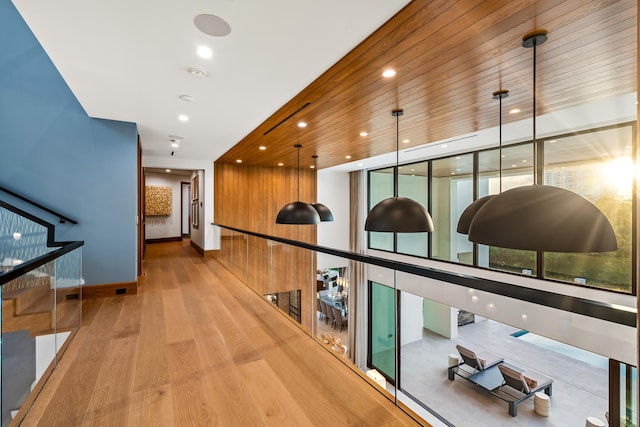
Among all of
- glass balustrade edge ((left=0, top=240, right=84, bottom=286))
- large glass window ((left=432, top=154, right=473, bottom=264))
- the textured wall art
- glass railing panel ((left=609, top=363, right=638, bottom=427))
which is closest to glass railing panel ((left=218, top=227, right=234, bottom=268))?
glass balustrade edge ((left=0, top=240, right=84, bottom=286))

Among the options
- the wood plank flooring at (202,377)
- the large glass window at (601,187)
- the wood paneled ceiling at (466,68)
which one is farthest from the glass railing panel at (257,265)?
the large glass window at (601,187)

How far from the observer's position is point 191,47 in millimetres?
2572

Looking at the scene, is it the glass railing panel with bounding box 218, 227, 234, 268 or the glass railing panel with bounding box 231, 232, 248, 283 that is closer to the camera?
the glass railing panel with bounding box 231, 232, 248, 283

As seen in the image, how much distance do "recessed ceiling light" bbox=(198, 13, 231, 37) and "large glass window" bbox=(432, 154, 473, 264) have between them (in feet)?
19.4

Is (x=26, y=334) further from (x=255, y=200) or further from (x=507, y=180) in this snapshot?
(x=507, y=180)

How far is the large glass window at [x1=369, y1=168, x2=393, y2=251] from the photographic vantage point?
898 centimetres

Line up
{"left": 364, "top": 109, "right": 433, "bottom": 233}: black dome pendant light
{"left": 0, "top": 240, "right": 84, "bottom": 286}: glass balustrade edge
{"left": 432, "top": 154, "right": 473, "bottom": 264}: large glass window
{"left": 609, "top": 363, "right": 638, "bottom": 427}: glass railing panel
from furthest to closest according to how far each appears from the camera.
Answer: {"left": 432, "top": 154, "right": 473, "bottom": 264}: large glass window, {"left": 364, "top": 109, "right": 433, "bottom": 233}: black dome pendant light, {"left": 0, "top": 240, "right": 84, "bottom": 286}: glass balustrade edge, {"left": 609, "top": 363, "right": 638, "bottom": 427}: glass railing panel

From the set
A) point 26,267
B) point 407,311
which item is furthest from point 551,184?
point 26,267

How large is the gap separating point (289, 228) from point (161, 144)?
4.30 metres

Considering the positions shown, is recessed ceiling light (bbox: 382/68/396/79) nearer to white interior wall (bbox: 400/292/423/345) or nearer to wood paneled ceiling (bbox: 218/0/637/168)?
wood paneled ceiling (bbox: 218/0/637/168)

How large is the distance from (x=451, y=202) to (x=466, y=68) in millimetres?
5199

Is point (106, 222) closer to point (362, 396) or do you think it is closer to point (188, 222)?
point (362, 396)

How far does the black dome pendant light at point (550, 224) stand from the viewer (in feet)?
4.61

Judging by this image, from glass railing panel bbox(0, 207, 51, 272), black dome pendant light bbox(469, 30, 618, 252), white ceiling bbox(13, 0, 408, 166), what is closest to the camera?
black dome pendant light bbox(469, 30, 618, 252)
